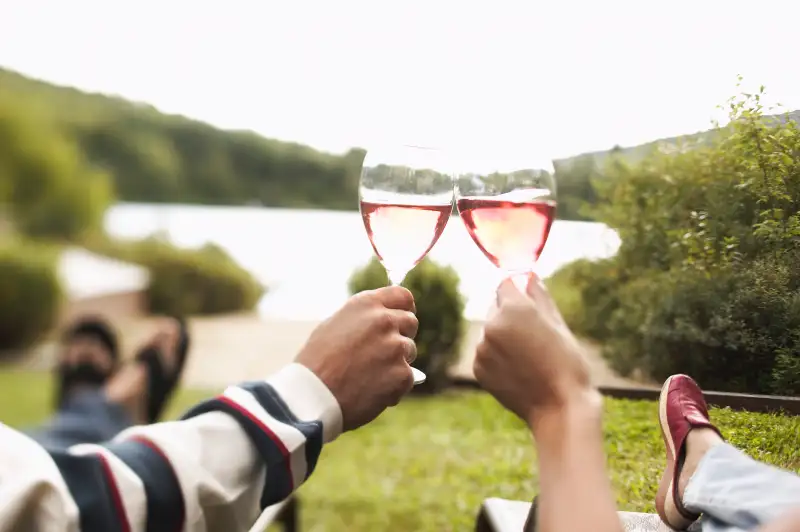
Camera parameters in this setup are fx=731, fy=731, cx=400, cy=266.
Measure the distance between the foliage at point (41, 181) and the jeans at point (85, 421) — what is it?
1.68 feet

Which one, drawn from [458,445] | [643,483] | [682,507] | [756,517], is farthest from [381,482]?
[756,517]

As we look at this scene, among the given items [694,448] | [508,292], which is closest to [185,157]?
[694,448]

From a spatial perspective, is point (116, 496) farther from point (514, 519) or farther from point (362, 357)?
point (514, 519)

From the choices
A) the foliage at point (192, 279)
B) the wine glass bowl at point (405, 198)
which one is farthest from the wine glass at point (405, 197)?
the foliage at point (192, 279)

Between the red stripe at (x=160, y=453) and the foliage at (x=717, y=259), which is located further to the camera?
the foliage at (x=717, y=259)

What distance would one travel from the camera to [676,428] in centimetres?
90

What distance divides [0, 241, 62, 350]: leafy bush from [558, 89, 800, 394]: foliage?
6.86ft

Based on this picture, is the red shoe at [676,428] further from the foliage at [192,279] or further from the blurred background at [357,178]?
the foliage at [192,279]

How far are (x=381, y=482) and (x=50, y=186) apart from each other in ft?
4.38

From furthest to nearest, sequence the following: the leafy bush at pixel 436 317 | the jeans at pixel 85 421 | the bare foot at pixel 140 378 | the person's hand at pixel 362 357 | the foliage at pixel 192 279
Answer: the foliage at pixel 192 279 → the leafy bush at pixel 436 317 → the bare foot at pixel 140 378 → the jeans at pixel 85 421 → the person's hand at pixel 362 357

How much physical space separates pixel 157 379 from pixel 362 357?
1688mm

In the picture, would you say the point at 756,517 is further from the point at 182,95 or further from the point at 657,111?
the point at 182,95

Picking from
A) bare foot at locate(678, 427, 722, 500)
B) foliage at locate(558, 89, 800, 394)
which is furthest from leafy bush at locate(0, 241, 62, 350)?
bare foot at locate(678, 427, 722, 500)

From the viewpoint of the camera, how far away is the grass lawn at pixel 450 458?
975mm
